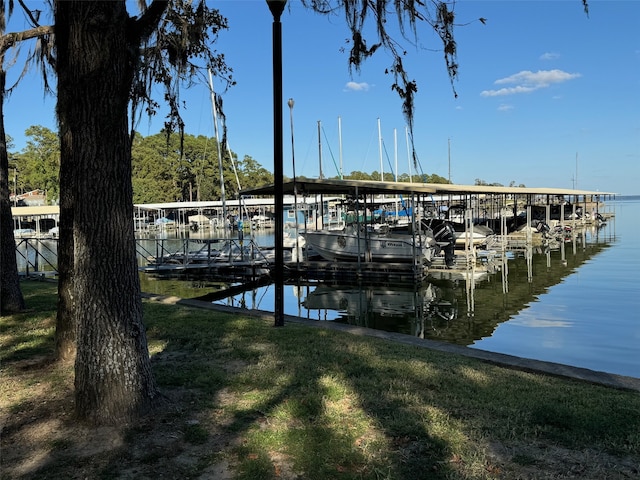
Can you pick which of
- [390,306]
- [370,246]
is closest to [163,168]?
[370,246]

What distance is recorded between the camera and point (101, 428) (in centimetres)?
387

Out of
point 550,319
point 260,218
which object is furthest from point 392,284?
point 260,218

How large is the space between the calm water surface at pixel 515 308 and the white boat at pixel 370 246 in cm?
164

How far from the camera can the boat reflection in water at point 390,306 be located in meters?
13.0

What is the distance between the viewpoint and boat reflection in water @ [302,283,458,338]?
42.6 ft

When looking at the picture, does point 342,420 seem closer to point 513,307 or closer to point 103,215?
point 103,215

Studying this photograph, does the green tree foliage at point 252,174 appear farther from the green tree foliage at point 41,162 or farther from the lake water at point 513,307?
the lake water at point 513,307

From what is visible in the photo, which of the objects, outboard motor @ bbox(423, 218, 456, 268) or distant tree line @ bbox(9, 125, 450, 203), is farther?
distant tree line @ bbox(9, 125, 450, 203)

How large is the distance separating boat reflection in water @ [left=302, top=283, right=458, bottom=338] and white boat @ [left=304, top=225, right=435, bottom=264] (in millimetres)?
2022

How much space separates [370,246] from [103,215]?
1906 cm

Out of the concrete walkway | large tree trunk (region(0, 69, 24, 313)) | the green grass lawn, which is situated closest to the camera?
the green grass lawn

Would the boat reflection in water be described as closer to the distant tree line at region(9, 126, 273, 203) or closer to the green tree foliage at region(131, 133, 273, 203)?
the distant tree line at region(9, 126, 273, 203)

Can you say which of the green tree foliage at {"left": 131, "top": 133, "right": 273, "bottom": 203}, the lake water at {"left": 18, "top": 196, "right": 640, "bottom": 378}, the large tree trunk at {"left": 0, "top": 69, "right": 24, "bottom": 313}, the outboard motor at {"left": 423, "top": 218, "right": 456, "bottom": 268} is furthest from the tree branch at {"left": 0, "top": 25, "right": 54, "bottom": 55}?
the green tree foliage at {"left": 131, "top": 133, "right": 273, "bottom": 203}

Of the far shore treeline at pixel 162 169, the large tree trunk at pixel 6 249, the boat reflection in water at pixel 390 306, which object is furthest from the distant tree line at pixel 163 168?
the large tree trunk at pixel 6 249
